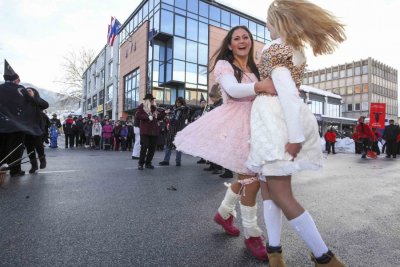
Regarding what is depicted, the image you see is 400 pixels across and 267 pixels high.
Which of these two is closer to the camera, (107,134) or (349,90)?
(107,134)

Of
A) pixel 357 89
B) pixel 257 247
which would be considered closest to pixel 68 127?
pixel 257 247

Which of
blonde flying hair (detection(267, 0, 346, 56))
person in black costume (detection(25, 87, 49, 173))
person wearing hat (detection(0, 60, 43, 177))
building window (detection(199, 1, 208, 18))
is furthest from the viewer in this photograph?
building window (detection(199, 1, 208, 18))

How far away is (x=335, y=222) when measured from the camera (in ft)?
10.2

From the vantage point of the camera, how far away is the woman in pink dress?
2188 millimetres

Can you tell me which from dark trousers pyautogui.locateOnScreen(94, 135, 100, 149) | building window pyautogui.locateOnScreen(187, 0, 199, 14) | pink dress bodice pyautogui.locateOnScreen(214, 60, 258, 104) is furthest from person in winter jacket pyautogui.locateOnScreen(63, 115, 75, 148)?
pink dress bodice pyautogui.locateOnScreen(214, 60, 258, 104)

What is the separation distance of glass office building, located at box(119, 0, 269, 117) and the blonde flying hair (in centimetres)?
2497

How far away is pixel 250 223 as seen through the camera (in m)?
2.30

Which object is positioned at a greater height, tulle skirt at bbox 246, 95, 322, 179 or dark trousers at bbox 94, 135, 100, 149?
tulle skirt at bbox 246, 95, 322, 179

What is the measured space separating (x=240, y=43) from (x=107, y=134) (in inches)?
664

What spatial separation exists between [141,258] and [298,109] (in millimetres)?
1411

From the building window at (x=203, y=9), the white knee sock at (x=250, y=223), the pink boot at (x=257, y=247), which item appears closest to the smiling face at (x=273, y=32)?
the white knee sock at (x=250, y=223)

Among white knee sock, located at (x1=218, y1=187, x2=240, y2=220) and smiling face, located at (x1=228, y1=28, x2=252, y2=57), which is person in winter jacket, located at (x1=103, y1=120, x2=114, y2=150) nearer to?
white knee sock, located at (x1=218, y1=187, x2=240, y2=220)

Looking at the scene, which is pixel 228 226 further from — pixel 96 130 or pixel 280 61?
pixel 96 130

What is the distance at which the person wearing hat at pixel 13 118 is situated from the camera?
5.50 m
